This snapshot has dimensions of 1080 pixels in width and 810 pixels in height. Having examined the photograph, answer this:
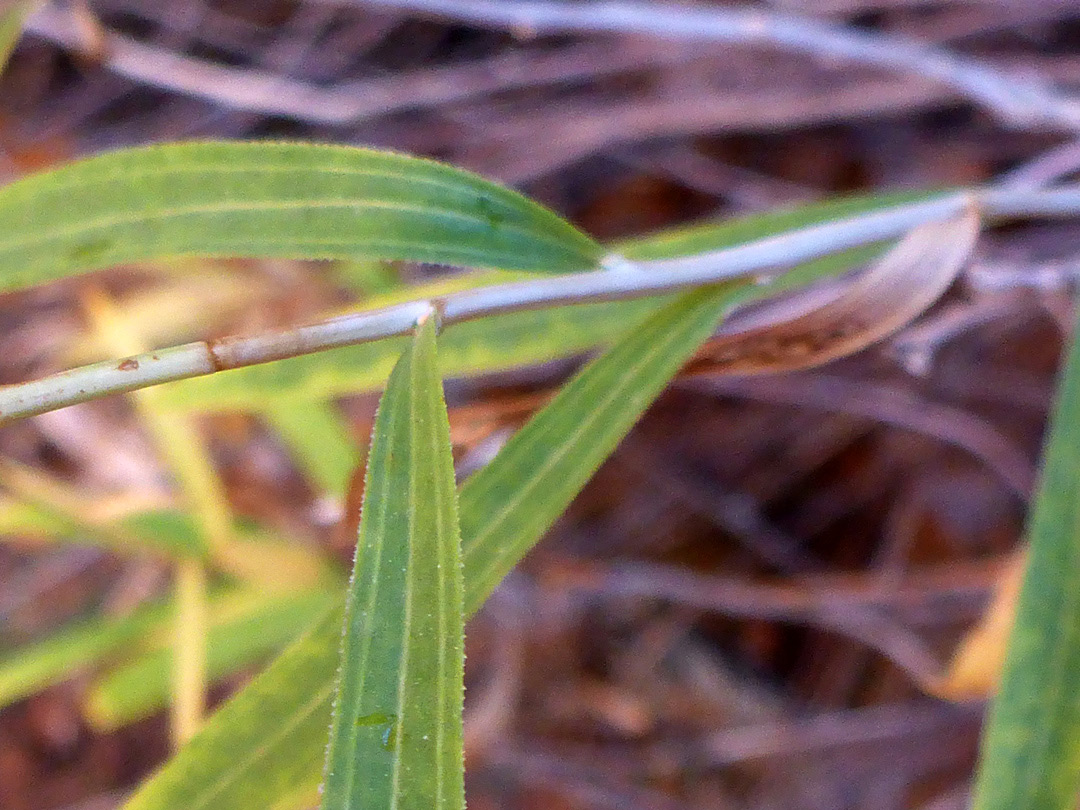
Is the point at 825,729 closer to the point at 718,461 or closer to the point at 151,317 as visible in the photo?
the point at 718,461

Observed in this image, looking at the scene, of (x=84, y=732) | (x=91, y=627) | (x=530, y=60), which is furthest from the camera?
(x=84, y=732)

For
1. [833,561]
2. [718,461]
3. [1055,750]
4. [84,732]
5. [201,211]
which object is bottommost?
[1055,750]

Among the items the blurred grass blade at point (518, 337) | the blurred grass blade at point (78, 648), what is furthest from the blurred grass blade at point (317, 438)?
the blurred grass blade at point (518, 337)

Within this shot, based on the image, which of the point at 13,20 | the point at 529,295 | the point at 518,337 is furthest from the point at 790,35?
the point at 13,20

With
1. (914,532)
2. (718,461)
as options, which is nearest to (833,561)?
(914,532)

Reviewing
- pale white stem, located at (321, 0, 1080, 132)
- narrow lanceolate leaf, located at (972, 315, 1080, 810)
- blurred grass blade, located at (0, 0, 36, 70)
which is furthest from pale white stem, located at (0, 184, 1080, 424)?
blurred grass blade, located at (0, 0, 36, 70)

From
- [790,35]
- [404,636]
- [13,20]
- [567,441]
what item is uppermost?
[790,35]

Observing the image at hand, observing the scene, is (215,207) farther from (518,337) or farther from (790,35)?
(790,35)
